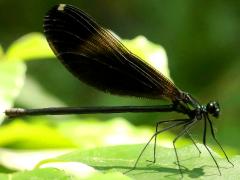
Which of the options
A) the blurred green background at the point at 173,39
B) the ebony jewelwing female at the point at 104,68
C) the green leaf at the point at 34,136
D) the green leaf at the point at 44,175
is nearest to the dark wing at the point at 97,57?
the ebony jewelwing female at the point at 104,68

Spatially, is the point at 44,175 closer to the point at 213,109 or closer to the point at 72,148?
the point at 72,148

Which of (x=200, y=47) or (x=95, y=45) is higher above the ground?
(x=200, y=47)

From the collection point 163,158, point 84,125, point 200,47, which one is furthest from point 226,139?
point 163,158

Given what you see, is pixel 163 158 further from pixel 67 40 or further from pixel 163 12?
pixel 163 12

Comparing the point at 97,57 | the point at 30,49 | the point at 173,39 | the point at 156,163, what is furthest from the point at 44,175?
the point at 173,39

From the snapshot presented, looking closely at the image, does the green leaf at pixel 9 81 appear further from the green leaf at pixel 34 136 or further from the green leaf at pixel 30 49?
the green leaf at pixel 34 136

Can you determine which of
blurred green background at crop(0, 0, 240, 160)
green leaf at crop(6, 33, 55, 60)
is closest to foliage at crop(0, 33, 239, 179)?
green leaf at crop(6, 33, 55, 60)
